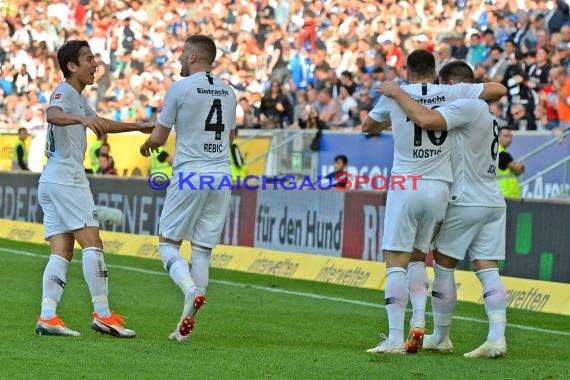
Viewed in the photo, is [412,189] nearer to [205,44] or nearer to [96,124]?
[205,44]

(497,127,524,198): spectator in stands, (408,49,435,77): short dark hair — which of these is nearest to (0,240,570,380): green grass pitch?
(408,49,435,77): short dark hair

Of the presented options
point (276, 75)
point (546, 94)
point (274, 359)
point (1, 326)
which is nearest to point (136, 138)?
point (276, 75)

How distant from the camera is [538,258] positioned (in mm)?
15156

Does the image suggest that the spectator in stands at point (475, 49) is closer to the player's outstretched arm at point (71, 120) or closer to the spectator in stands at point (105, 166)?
the spectator in stands at point (105, 166)

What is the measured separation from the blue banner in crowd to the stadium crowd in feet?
1.67

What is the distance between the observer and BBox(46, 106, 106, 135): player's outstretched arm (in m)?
9.25

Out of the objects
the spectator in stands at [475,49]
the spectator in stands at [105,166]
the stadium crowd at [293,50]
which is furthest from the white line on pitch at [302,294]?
the spectator in stands at [475,49]

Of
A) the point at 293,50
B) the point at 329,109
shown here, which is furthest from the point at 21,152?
the point at 329,109

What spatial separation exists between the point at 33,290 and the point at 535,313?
554 centimetres

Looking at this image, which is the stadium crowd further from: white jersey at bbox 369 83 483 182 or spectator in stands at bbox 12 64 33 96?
white jersey at bbox 369 83 483 182

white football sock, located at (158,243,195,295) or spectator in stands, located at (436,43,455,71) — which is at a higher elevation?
spectator in stands, located at (436,43,455,71)

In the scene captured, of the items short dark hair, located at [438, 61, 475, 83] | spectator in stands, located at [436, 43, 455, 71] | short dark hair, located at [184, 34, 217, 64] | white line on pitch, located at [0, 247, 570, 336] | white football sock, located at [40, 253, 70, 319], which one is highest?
spectator in stands, located at [436, 43, 455, 71]

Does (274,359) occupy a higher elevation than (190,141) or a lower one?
lower

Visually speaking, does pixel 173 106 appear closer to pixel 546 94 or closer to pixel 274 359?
pixel 274 359
